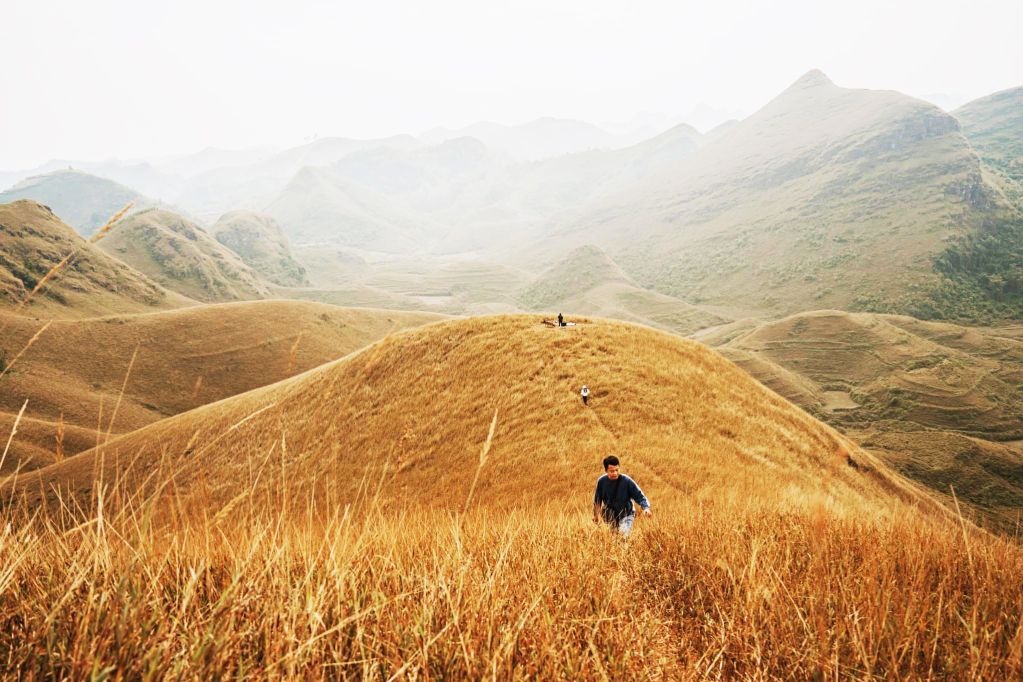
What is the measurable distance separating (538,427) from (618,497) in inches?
524

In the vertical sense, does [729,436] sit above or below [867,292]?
above

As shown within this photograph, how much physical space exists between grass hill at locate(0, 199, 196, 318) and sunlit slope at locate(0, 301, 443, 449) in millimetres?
28997

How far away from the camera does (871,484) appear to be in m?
25.6

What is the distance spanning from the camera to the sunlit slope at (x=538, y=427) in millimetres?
17375

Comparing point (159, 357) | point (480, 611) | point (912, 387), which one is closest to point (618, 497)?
point (480, 611)

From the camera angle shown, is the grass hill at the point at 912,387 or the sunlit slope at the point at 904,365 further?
the sunlit slope at the point at 904,365

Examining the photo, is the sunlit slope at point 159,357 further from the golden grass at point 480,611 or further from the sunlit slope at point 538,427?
the golden grass at point 480,611

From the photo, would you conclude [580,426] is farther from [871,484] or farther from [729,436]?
[871,484]

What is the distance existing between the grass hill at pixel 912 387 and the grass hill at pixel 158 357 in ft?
289

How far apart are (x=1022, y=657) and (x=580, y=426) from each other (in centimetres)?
1811

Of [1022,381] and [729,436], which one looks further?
[1022,381]

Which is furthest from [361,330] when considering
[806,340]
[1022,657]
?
[1022,657]

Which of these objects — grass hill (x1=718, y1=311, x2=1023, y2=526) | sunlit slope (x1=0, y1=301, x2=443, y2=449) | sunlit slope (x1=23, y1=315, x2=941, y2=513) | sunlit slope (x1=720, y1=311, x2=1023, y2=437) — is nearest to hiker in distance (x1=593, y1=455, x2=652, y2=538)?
sunlit slope (x1=23, y1=315, x2=941, y2=513)

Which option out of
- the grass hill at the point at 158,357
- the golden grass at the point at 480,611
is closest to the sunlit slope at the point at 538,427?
the golden grass at the point at 480,611
